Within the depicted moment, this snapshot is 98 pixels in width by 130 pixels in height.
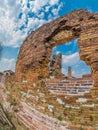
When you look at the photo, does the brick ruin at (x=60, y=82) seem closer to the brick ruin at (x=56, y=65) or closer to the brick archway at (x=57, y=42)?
the brick archway at (x=57, y=42)

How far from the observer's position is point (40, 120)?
6191mm

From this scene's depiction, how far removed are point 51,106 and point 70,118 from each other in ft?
2.77

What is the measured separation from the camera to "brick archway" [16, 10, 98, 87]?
5234 millimetres

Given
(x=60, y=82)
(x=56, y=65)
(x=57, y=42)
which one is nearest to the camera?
(x=60, y=82)

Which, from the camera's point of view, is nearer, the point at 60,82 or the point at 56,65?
the point at 60,82

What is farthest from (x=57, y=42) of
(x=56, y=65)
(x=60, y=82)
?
(x=56, y=65)

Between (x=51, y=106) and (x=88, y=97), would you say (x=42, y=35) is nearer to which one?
(x=51, y=106)

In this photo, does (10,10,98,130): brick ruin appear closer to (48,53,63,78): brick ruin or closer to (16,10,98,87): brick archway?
(16,10,98,87): brick archway

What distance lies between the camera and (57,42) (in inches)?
261

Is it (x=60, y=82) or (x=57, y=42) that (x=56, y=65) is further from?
(x=60, y=82)

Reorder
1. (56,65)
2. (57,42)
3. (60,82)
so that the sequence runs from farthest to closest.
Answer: (56,65)
(57,42)
(60,82)

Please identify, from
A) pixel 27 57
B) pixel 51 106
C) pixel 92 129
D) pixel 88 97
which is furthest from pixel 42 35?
pixel 92 129

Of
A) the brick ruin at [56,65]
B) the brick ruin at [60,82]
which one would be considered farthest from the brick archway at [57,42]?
the brick ruin at [56,65]

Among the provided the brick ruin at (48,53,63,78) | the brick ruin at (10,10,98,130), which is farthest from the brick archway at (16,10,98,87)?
the brick ruin at (48,53,63,78)
